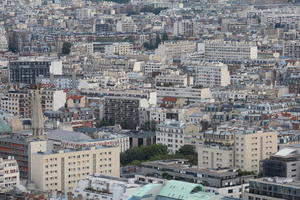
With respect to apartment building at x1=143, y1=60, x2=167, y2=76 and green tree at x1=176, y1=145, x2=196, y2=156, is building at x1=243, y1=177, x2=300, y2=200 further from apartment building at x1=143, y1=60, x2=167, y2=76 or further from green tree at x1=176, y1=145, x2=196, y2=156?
apartment building at x1=143, y1=60, x2=167, y2=76

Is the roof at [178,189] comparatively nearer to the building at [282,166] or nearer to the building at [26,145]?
the building at [282,166]

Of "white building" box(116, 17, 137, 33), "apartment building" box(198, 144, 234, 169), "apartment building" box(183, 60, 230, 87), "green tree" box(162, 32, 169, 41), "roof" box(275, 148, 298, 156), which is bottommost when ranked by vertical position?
"white building" box(116, 17, 137, 33)

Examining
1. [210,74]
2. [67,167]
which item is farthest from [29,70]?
[67,167]

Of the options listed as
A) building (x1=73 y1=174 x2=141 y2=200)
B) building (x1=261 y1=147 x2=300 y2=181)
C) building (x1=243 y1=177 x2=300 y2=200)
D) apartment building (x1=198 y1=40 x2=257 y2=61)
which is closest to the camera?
building (x1=243 y1=177 x2=300 y2=200)

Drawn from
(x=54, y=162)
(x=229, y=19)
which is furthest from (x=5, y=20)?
(x=54, y=162)

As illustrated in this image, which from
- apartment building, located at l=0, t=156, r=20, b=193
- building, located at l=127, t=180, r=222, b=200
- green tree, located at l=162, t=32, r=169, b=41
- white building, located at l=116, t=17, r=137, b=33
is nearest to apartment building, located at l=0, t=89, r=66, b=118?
apartment building, located at l=0, t=156, r=20, b=193

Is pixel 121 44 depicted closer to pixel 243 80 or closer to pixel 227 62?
pixel 227 62

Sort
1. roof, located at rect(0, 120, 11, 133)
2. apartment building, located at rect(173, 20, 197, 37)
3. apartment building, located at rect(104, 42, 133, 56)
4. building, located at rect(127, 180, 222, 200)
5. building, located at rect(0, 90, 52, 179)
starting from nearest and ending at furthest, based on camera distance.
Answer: building, located at rect(127, 180, 222, 200), building, located at rect(0, 90, 52, 179), roof, located at rect(0, 120, 11, 133), apartment building, located at rect(104, 42, 133, 56), apartment building, located at rect(173, 20, 197, 37)

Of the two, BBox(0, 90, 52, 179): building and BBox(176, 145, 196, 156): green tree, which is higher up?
BBox(0, 90, 52, 179): building
